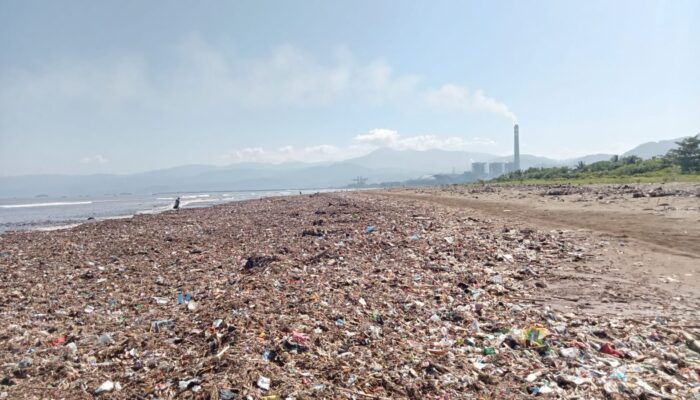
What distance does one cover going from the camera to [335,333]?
470 cm

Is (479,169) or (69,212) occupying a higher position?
(479,169)

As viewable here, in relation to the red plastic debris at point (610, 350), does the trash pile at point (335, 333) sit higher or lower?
higher

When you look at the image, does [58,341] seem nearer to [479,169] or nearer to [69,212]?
[69,212]

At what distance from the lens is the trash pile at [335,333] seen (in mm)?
3592

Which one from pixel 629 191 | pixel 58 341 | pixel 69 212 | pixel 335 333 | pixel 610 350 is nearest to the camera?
pixel 610 350

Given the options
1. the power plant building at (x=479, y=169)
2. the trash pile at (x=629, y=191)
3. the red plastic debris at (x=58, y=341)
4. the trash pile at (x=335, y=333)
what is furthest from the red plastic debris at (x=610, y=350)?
the power plant building at (x=479, y=169)

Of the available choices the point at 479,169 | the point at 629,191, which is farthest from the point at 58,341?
the point at 479,169

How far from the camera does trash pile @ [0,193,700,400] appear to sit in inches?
141

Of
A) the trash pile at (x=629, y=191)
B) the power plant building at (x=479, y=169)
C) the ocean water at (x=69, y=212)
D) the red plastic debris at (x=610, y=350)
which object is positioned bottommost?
the red plastic debris at (x=610, y=350)

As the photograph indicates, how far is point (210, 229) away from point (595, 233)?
1497 cm

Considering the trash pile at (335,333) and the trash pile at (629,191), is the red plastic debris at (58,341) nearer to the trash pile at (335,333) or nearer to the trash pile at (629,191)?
the trash pile at (335,333)

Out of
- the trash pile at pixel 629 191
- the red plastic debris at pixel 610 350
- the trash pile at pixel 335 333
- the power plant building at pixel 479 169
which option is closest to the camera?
the trash pile at pixel 335 333

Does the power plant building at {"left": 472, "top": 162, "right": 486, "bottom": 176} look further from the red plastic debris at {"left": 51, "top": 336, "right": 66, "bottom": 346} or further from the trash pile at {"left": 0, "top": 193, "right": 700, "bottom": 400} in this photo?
the red plastic debris at {"left": 51, "top": 336, "right": 66, "bottom": 346}

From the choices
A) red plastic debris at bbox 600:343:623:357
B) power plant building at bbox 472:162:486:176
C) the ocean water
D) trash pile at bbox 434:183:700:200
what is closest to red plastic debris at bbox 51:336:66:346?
red plastic debris at bbox 600:343:623:357
